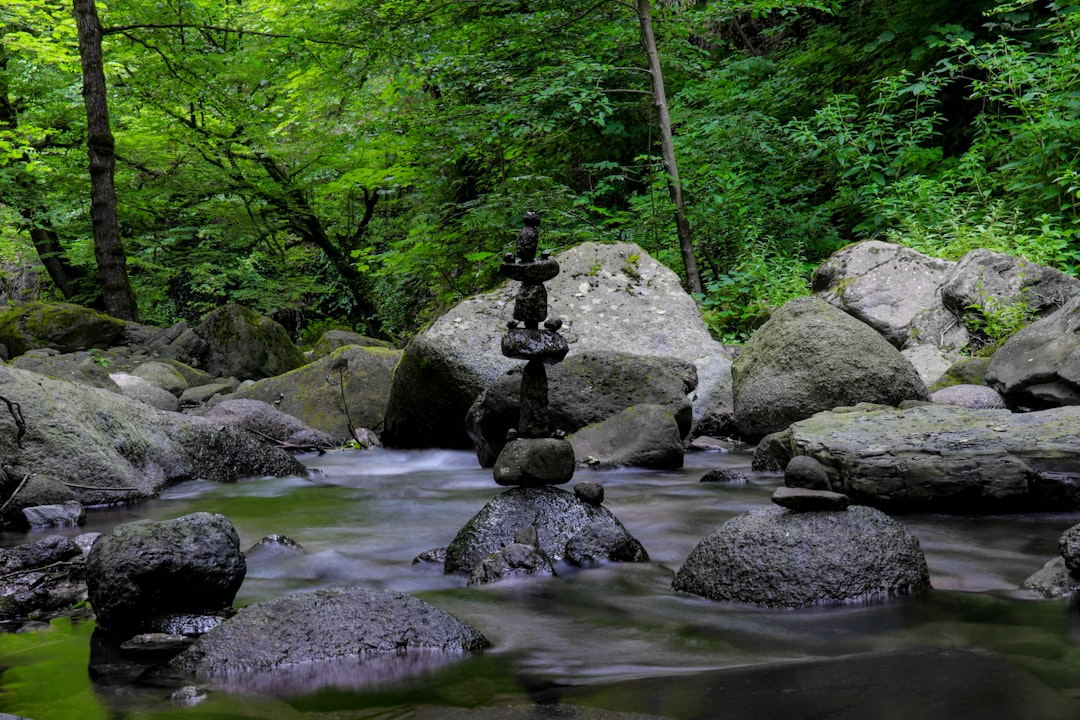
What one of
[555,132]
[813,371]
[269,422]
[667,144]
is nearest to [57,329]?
[269,422]

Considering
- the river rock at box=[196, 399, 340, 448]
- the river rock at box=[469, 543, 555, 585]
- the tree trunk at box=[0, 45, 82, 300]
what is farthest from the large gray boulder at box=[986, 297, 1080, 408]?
the tree trunk at box=[0, 45, 82, 300]

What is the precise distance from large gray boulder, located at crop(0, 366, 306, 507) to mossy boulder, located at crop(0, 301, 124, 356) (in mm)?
7419

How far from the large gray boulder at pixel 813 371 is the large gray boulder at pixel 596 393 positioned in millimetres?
720

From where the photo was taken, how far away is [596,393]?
25.9 ft

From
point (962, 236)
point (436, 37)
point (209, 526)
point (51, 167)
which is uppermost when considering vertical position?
point (436, 37)

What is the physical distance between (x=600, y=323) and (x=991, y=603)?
6.12 meters

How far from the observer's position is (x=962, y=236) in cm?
1064

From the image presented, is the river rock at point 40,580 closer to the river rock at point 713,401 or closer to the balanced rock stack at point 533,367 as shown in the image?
the balanced rock stack at point 533,367

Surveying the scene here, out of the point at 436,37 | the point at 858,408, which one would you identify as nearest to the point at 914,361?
the point at 858,408

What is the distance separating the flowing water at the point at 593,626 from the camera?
9.09 ft

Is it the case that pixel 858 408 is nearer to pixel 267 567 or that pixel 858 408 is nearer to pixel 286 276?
pixel 267 567

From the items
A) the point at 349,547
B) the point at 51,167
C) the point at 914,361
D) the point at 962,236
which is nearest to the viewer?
the point at 349,547

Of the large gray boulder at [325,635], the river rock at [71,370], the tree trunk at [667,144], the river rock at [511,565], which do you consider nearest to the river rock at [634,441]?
the river rock at [511,565]

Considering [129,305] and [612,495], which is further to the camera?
[129,305]
